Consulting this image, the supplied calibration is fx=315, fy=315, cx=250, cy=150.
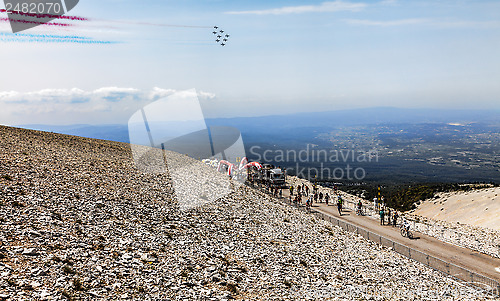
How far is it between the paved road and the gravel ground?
11.2 feet

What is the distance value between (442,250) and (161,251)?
23743 mm

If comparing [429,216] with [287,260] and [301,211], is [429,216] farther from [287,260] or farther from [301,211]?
[287,260]

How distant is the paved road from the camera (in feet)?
77.3

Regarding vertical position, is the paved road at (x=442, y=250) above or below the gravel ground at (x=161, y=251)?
below

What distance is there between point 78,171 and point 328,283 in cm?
2602

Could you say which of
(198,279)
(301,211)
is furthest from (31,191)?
(301,211)

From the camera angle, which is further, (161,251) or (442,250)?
(442,250)

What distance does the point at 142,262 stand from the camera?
55.9 feet

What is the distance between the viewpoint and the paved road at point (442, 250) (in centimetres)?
2356

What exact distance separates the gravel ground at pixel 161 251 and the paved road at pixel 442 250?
11.2 feet

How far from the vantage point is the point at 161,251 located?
741 inches

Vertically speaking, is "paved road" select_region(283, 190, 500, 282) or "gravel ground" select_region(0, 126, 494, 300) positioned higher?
"gravel ground" select_region(0, 126, 494, 300)

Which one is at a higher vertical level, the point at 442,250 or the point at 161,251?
the point at 161,251

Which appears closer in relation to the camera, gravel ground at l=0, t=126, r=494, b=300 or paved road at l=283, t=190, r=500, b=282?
gravel ground at l=0, t=126, r=494, b=300
